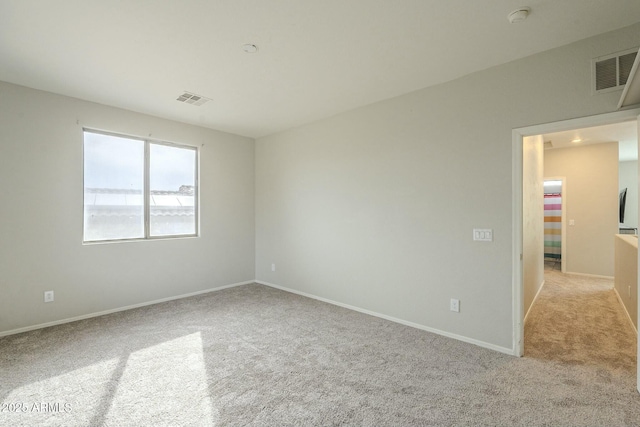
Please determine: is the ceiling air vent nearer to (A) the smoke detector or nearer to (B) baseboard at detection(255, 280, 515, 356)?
(A) the smoke detector

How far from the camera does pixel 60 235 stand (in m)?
3.51

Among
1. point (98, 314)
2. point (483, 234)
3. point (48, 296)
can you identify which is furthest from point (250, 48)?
point (98, 314)

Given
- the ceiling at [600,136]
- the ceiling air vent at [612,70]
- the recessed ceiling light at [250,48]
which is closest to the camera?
the ceiling air vent at [612,70]

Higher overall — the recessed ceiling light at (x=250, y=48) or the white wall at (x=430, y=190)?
the recessed ceiling light at (x=250, y=48)

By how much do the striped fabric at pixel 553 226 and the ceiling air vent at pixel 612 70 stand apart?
6.69 meters

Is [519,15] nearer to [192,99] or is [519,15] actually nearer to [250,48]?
[250,48]

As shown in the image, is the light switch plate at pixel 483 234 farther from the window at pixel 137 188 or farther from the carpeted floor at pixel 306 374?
the window at pixel 137 188

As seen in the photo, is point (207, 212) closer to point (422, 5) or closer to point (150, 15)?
point (150, 15)

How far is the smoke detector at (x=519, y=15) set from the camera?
79.9 inches

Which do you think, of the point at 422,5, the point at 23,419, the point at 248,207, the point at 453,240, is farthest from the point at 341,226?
the point at 23,419

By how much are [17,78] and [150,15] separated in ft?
7.16

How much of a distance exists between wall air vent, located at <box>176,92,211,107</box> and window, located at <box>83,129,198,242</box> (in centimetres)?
109

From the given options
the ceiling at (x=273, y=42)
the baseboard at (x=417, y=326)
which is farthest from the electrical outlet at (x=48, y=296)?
the baseboard at (x=417, y=326)

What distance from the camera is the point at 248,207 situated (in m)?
5.52
